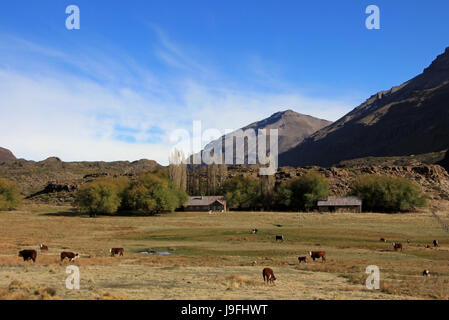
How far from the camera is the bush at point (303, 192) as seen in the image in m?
106

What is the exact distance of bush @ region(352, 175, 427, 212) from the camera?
97.9 m

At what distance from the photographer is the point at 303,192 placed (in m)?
109

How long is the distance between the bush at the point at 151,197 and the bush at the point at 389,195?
4958cm

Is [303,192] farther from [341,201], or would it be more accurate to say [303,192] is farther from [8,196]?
[8,196]

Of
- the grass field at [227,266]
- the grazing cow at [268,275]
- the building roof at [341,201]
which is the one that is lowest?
the grass field at [227,266]

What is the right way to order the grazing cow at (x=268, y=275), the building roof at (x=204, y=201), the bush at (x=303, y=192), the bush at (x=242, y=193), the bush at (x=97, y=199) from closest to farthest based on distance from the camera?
the grazing cow at (x=268, y=275), the bush at (x=97, y=199), the bush at (x=303, y=192), the building roof at (x=204, y=201), the bush at (x=242, y=193)

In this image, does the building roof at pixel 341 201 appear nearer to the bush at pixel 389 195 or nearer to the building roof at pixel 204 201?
the bush at pixel 389 195

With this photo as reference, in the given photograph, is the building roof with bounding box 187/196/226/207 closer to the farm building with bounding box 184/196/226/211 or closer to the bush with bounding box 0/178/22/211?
the farm building with bounding box 184/196/226/211

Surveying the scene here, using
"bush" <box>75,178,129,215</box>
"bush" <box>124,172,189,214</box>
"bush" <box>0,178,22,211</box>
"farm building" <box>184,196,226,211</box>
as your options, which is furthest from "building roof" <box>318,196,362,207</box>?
"bush" <box>0,178,22,211</box>

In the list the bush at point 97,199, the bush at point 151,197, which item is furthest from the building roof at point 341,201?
the bush at point 97,199

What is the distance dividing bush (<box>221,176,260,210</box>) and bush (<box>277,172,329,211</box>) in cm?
Result: 749
